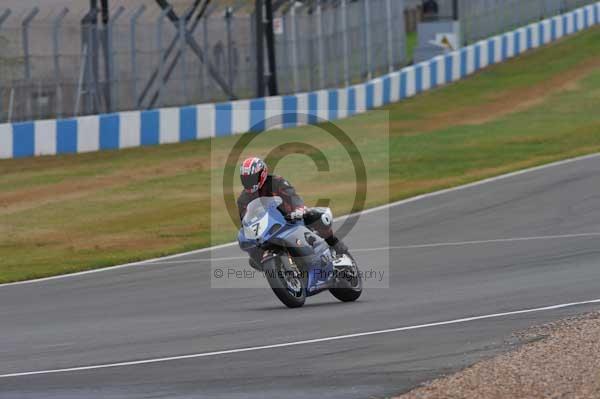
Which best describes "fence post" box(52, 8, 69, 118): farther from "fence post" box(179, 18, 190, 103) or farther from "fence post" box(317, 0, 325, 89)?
"fence post" box(317, 0, 325, 89)

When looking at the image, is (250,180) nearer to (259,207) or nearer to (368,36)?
(259,207)

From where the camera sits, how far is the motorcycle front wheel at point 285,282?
1159 cm

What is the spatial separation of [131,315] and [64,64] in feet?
52.9

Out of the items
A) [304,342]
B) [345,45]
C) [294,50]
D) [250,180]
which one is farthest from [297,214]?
[345,45]

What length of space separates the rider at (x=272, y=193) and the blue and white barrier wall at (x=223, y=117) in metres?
14.7

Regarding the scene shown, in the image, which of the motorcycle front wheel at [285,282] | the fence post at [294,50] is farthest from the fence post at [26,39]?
the motorcycle front wheel at [285,282]

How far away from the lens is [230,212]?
20906mm

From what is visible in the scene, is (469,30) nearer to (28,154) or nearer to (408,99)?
(408,99)

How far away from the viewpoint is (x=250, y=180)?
11.6m

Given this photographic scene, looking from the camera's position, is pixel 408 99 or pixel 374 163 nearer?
pixel 374 163

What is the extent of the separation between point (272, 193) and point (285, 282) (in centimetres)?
81

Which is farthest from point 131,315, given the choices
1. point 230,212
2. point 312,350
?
point 230,212

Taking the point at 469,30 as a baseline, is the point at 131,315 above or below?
below

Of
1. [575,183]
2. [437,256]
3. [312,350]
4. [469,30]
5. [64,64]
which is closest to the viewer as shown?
[312,350]
